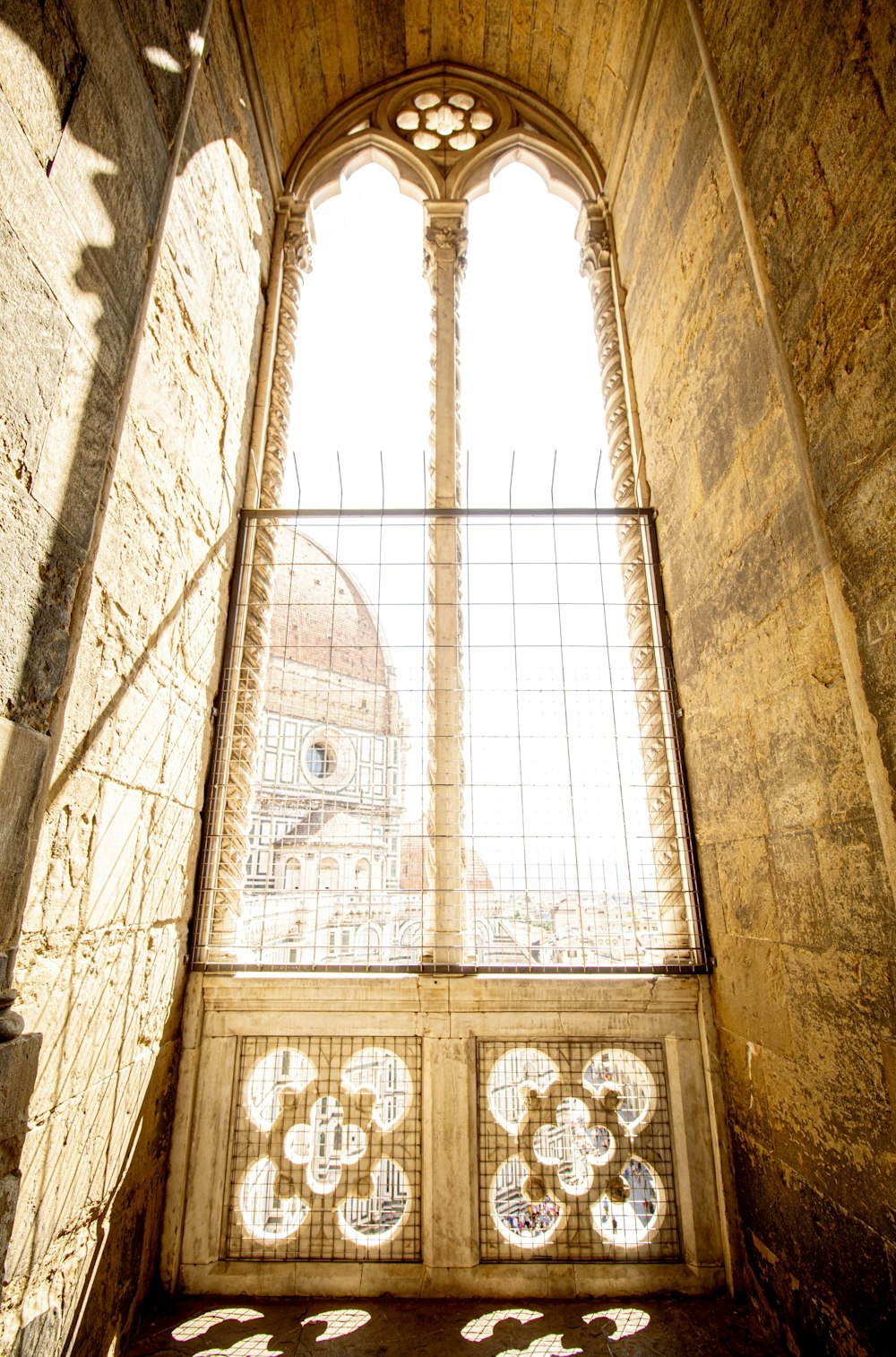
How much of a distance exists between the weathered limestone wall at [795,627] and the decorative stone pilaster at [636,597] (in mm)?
161

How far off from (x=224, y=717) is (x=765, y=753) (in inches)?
79.8

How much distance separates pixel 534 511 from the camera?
306cm

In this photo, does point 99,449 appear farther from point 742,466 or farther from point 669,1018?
point 669,1018

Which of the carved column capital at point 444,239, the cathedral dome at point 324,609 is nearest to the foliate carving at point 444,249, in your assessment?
the carved column capital at point 444,239

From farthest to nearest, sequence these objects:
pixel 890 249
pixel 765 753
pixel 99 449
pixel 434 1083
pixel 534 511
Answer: pixel 534 511
pixel 434 1083
pixel 765 753
pixel 99 449
pixel 890 249

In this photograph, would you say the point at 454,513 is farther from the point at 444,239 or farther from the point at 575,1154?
the point at 575,1154

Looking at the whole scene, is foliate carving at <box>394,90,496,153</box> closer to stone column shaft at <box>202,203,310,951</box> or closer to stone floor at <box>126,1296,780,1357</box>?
stone column shaft at <box>202,203,310,951</box>

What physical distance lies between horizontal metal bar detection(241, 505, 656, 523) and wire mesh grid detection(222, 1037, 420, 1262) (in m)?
2.15

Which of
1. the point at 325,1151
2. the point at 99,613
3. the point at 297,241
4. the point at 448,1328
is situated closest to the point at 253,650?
the point at 99,613

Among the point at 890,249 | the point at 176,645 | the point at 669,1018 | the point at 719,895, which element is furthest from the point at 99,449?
the point at 669,1018

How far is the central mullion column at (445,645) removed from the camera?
2559 millimetres

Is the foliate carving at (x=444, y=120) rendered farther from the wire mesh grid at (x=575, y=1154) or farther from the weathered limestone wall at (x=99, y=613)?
the wire mesh grid at (x=575, y=1154)

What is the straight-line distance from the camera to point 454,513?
10.1ft

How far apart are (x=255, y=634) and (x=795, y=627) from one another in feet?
6.85
